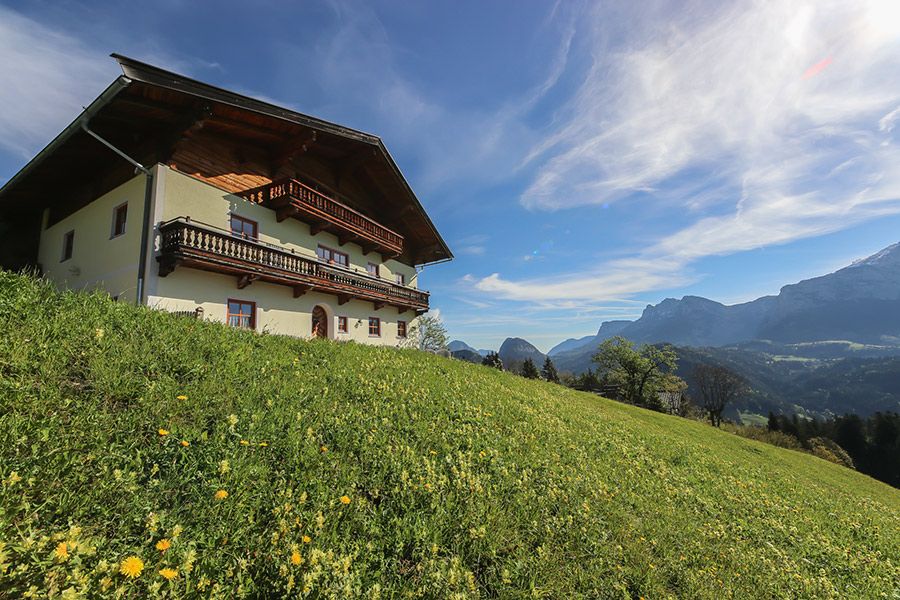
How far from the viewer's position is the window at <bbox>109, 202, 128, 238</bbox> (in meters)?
13.9

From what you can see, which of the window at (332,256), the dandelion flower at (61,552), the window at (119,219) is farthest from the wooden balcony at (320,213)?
the dandelion flower at (61,552)

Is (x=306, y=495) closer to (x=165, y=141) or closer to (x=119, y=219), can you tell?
(x=165, y=141)

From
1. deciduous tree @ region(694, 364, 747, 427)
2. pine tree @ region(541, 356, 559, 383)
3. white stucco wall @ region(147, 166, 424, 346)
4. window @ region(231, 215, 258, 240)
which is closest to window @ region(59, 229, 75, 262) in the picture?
white stucco wall @ region(147, 166, 424, 346)

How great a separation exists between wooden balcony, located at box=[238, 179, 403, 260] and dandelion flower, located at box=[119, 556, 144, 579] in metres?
15.6

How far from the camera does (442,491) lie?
15.3 feet

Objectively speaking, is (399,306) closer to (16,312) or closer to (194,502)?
(16,312)

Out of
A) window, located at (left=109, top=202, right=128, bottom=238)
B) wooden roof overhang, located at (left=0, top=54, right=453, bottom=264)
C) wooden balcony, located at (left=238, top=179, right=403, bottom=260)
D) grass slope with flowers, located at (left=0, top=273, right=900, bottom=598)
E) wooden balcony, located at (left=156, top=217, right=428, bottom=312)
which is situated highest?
wooden roof overhang, located at (left=0, top=54, right=453, bottom=264)

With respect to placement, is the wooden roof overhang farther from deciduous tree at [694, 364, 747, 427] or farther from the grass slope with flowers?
deciduous tree at [694, 364, 747, 427]

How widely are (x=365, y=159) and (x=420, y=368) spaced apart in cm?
1509

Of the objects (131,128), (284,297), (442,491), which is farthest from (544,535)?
(131,128)

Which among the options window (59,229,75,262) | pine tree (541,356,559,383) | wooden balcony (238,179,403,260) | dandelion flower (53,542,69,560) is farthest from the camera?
pine tree (541,356,559,383)

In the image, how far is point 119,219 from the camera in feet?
46.4

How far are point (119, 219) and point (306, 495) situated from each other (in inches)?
632

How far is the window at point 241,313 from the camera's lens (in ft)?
47.4
